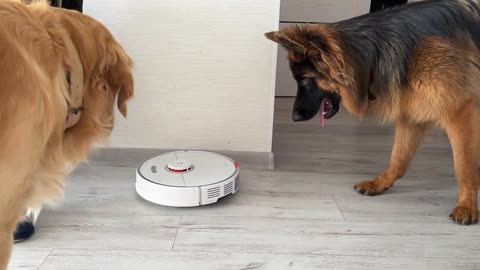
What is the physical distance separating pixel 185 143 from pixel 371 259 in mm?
1202

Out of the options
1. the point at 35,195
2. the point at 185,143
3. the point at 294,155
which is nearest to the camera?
the point at 35,195

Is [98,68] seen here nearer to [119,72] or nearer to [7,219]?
[119,72]

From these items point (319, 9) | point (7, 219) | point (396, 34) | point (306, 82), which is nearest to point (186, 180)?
point (306, 82)

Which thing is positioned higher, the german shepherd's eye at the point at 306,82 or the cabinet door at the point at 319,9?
the cabinet door at the point at 319,9

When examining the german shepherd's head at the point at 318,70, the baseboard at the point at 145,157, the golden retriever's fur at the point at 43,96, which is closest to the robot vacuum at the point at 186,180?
the baseboard at the point at 145,157

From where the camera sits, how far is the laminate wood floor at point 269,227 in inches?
61.3

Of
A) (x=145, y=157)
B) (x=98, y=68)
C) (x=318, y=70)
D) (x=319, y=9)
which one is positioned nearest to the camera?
(x=98, y=68)

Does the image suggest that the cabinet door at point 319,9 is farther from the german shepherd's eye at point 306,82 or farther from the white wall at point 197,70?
the german shepherd's eye at point 306,82

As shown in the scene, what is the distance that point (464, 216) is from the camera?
1852mm

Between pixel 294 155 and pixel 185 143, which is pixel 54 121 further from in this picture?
pixel 294 155

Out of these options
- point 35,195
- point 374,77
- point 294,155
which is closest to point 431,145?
point 294,155

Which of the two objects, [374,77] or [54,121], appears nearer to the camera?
[54,121]

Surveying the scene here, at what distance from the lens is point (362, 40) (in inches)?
76.2

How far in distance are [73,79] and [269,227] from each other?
100cm
